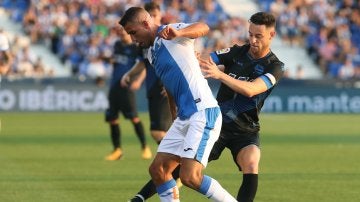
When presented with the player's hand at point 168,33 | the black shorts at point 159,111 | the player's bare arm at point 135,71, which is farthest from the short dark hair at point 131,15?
the player's bare arm at point 135,71

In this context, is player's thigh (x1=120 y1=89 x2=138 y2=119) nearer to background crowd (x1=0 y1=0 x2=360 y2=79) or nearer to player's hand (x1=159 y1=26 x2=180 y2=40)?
player's hand (x1=159 y1=26 x2=180 y2=40)

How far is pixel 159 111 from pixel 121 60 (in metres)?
2.63

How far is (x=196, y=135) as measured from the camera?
8.24m

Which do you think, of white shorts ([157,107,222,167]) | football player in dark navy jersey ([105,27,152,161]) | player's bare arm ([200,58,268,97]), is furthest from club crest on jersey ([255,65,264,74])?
football player in dark navy jersey ([105,27,152,161])

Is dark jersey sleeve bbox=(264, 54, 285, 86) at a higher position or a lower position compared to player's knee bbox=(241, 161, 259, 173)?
higher

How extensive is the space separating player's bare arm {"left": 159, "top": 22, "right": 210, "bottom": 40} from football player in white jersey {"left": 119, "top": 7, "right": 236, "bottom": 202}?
102mm

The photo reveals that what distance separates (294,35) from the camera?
38156 millimetres

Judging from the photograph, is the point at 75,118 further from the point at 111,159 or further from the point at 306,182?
the point at 306,182

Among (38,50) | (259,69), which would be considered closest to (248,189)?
(259,69)

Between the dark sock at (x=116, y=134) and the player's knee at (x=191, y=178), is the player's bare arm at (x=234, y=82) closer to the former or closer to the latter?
the player's knee at (x=191, y=178)

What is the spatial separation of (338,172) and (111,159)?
13.0ft

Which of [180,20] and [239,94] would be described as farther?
[180,20]

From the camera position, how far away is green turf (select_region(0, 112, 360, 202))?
11305 millimetres

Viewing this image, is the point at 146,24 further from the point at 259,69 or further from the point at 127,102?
the point at 127,102
